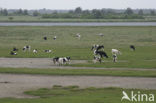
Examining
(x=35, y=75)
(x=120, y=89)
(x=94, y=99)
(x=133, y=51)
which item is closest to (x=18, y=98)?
(x=94, y=99)

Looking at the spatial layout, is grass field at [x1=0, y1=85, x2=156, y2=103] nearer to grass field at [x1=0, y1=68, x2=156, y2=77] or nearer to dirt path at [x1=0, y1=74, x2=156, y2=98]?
dirt path at [x1=0, y1=74, x2=156, y2=98]

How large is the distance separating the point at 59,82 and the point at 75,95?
4.71 m

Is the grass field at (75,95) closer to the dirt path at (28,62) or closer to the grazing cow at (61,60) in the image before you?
the grazing cow at (61,60)

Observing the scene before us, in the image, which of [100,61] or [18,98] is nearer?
Result: [18,98]

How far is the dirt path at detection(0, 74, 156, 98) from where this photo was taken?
27984 mm

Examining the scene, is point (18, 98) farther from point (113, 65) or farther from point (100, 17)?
point (100, 17)

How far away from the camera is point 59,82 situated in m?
30.1

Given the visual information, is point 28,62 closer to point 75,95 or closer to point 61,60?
point 61,60

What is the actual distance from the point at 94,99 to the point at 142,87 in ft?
16.6

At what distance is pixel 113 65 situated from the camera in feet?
123

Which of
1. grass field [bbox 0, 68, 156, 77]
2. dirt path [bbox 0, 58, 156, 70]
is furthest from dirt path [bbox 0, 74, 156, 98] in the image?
dirt path [bbox 0, 58, 156, 70]

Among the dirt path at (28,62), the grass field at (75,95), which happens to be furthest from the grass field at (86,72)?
the grass field at (75,95)

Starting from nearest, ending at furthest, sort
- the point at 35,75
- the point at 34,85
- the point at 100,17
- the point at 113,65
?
the point at 34,85, the point at 35,75, the point at 113,65, the point at 100,17

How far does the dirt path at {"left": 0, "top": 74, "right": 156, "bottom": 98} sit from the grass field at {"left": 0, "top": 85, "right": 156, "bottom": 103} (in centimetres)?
113
